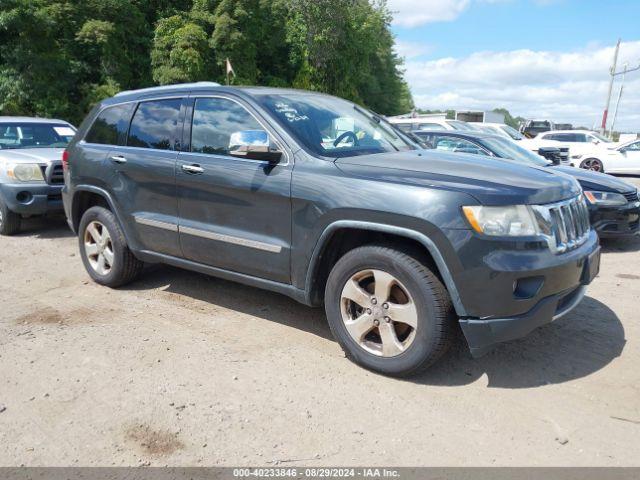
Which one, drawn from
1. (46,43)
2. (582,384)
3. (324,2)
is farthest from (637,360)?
(324,2)

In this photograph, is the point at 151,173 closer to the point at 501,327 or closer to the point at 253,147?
the point at 253,147

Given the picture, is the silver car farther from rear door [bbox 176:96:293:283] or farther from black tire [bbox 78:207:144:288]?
rear door [bbox 176:96:293:283]

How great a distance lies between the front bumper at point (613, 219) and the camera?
6590 mm

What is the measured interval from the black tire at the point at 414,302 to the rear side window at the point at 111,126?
253cm

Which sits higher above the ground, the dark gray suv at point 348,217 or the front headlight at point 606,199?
the dark gray suv at point 348,217

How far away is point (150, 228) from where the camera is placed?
4453 mm

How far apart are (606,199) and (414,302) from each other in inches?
185

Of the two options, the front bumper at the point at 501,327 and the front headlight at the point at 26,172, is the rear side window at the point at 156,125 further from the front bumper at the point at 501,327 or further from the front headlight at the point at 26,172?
the front headlight at the point at 26,172

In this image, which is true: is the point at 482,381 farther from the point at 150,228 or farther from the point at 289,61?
the point at 289,61

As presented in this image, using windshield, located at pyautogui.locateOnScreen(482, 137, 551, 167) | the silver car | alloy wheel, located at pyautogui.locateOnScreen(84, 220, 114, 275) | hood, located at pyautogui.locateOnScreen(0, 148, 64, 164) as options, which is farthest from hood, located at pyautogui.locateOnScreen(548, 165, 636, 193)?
hood, located at pyautogui.locateOnScreen(0, 148, 64, 164)

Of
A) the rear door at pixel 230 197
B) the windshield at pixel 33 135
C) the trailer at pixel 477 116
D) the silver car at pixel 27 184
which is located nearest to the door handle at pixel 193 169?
the rear door at pixel 230 197

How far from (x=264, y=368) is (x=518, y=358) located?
1698 millimetres

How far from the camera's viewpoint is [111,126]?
16.0 ft

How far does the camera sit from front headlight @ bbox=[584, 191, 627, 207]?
6.60m
